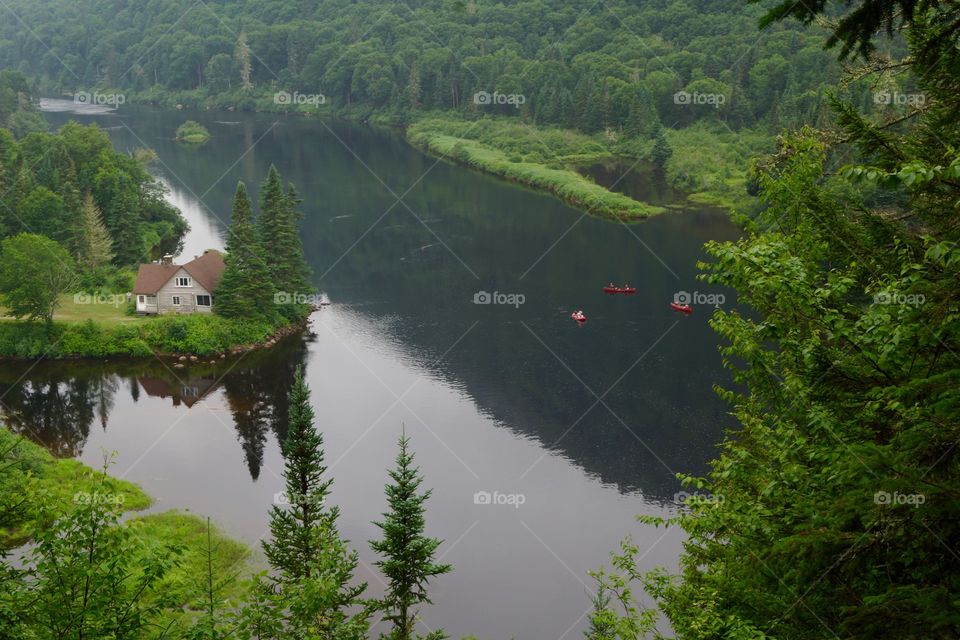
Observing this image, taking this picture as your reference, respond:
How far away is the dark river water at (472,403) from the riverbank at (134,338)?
1.26 metres

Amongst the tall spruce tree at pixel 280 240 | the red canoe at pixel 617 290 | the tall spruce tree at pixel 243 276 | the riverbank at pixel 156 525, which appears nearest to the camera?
the riverbank at pixel 156 525

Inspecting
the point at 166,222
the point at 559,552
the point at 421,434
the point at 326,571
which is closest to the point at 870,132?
the point at 326,571

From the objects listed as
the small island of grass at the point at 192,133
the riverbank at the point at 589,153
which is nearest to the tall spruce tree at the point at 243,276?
the riverbank at the point at 589,153

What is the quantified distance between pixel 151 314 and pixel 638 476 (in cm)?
3230

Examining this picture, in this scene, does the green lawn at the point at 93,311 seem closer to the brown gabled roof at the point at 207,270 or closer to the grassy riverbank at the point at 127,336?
the grassy riverbank at the point at 127,336

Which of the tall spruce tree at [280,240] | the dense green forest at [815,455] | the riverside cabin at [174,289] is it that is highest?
the dense green forest at [815,455]

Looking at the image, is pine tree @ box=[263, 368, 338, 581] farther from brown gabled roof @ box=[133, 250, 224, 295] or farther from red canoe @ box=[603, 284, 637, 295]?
red canoe @ box=[603, 284, 637, 295]

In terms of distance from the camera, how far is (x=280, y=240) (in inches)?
2286

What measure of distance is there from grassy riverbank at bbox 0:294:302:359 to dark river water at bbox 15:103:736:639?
4.37 feet

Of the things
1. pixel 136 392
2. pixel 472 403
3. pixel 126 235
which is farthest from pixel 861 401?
pixel 126 235

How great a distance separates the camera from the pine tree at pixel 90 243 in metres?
62.5

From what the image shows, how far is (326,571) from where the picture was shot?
58.0 ft

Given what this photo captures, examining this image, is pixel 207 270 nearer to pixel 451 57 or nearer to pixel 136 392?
pixel 136 392

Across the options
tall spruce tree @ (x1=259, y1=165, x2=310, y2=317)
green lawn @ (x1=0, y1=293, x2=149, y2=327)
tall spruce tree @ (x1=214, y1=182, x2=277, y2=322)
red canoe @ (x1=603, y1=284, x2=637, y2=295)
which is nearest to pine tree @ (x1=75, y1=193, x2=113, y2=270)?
green lawn @ (x1=0, y1=293, x2=149, y2=327)
